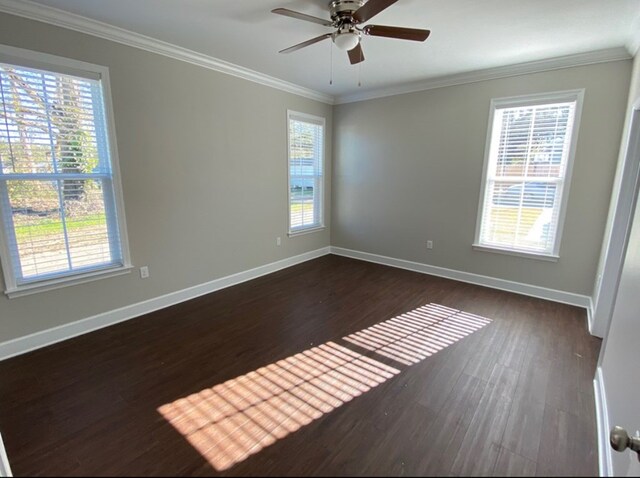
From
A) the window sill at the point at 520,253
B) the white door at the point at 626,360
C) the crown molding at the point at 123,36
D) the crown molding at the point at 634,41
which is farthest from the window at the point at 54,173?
the crown molding at the point at 634,41

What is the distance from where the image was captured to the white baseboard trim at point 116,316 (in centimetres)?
236

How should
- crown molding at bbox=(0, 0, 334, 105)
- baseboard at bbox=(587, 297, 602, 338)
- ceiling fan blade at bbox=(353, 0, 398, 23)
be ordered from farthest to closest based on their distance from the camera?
baseboard at bbox=(587, 297, 602, 338), crown molding at bbox=(0, 0, 334, 105), ceiling fan blade at bbox=(353, 0, 398, 23)

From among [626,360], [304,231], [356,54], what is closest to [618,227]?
[626,360]

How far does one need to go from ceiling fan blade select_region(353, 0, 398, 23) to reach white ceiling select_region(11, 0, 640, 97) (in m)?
0.35

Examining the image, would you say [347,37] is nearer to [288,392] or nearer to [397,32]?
[397,32]

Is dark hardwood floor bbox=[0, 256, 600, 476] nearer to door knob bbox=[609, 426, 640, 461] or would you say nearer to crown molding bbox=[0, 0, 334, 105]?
door knob bbox=[609, 426, 640, 461]

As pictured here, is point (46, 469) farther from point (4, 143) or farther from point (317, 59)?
point (317, 59)

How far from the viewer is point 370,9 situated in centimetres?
183

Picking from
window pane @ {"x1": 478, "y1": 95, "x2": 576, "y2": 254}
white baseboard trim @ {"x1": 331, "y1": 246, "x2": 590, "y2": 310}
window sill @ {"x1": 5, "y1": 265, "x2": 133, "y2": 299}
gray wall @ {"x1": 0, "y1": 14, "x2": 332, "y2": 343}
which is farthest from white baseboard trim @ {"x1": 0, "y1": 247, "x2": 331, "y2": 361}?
window pane @ {"x1": 478, "y1": 95, "x2": 576, "y2": 254}

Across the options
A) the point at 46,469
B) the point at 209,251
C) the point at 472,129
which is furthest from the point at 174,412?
the point at 472,129

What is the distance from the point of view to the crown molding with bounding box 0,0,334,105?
6.95 ft

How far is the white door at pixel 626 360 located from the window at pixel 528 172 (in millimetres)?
1648

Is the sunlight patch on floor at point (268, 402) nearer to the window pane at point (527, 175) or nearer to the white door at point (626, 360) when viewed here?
the white door at point (626, 360)

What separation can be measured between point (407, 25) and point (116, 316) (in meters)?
3.58
